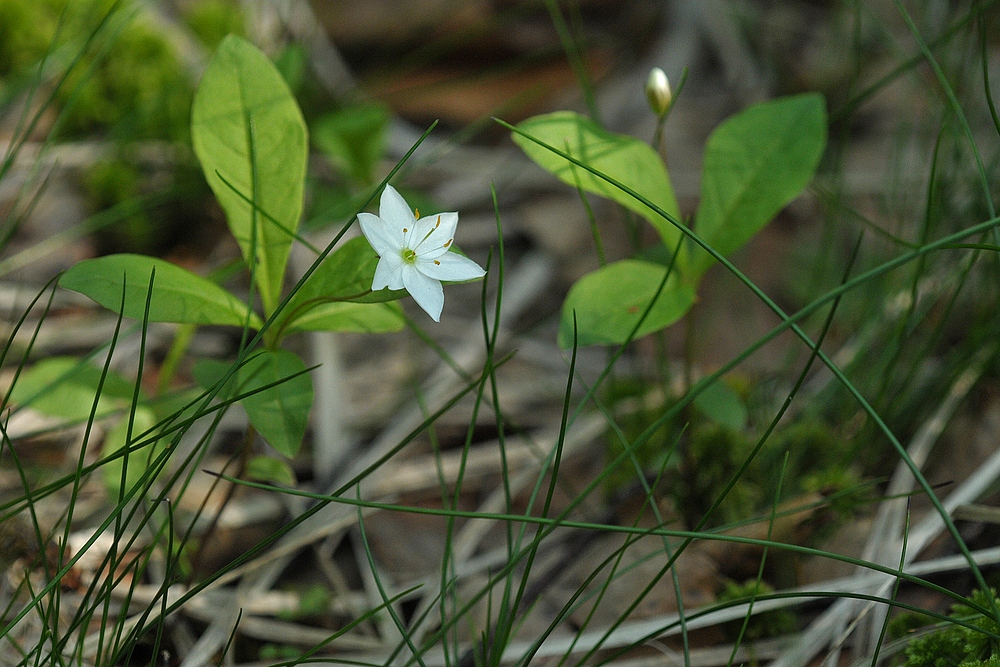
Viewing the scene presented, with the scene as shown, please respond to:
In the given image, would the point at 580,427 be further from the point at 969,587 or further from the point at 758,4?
the point at 758,4

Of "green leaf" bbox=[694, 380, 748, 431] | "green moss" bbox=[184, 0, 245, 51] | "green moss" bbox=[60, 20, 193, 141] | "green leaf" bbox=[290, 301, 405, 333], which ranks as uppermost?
"green moss" bbox=[184, 0, 245, 51]

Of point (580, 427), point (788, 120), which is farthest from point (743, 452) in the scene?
point (788, 120)

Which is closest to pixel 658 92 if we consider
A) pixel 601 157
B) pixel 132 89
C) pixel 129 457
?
pixel 601 157

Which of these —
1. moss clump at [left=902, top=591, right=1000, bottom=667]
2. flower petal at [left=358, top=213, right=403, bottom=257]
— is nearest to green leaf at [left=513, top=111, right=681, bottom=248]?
flower petal at [left=358, top=213, right=403, bottom=257]

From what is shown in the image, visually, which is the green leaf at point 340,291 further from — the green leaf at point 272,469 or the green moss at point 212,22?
the green moss at point 212,22

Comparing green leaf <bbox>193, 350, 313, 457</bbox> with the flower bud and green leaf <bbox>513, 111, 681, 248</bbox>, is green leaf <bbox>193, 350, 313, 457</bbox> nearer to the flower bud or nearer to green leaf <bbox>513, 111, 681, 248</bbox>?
green leaf <bbox>513, 111, 681, 248</bbox>
